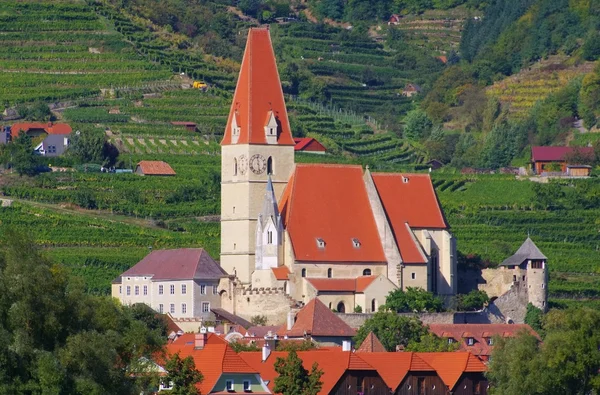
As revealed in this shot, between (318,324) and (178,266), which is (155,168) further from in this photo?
(318,324)

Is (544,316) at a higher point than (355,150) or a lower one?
lower

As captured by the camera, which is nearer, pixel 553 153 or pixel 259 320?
pixel 259 320

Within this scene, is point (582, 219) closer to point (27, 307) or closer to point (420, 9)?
point (27, 307)

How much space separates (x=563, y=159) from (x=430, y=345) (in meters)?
45.8

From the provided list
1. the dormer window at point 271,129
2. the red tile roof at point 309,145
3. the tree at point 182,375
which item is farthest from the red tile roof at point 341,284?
the red tile roof at point 309,145

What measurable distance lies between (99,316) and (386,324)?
19804 mm

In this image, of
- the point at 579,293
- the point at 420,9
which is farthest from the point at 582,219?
the point at 420,9

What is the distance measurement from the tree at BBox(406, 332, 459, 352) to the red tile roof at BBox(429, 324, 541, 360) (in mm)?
1354

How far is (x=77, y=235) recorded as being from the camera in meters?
84.4

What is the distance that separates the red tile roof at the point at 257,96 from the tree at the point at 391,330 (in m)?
10.2

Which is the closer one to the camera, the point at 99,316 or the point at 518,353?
the point at 99,316

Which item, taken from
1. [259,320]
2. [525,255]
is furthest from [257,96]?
[525,255]

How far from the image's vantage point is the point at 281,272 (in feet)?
236

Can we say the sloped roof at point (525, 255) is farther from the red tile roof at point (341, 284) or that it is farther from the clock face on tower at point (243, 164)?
the clock face on tower at point (243, 164)
